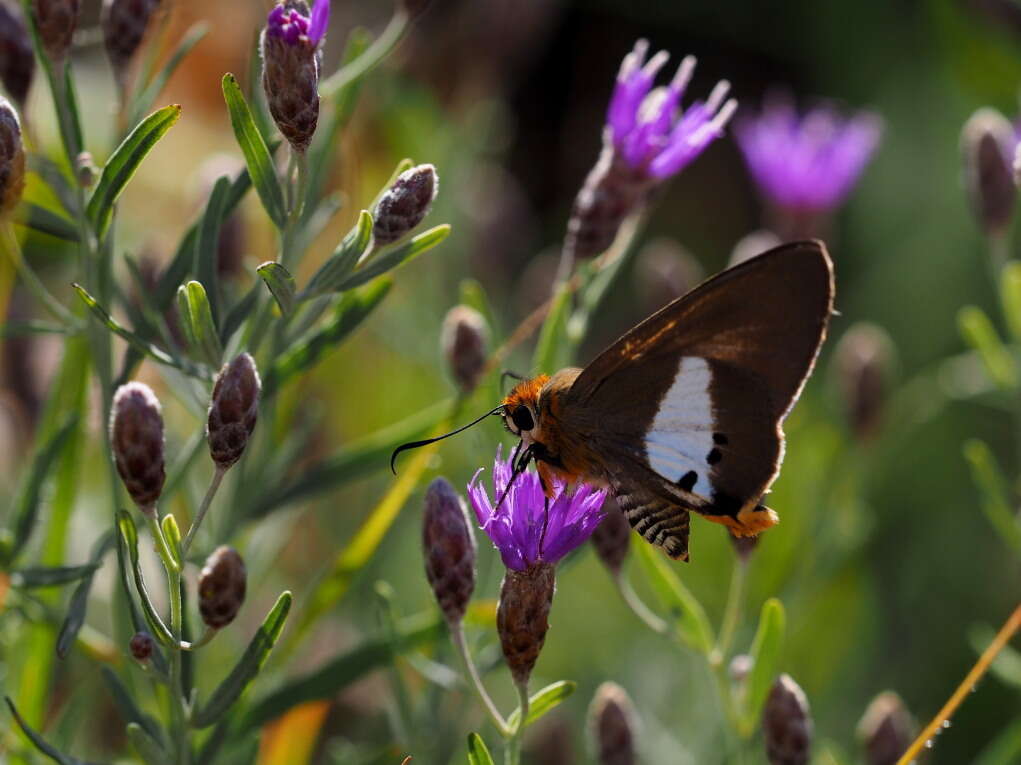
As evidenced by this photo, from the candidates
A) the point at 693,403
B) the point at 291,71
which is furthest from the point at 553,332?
the point at 291,71

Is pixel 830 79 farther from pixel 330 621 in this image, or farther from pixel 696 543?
pixel 330 621

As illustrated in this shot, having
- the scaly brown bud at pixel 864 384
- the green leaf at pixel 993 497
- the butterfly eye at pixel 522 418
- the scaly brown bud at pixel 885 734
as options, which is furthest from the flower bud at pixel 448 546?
the scaly brown bud at pixel 864 384

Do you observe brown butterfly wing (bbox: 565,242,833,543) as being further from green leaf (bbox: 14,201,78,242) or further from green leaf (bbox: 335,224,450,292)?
green leaf (bbox: 14,201,78,242)

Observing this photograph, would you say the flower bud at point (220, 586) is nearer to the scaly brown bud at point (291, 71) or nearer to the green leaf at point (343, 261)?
the green leaf at point (343, 261)

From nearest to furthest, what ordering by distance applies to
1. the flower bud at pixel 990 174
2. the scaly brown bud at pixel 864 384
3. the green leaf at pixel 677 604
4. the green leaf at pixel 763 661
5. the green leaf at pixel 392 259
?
1. the green leaf at pixel 392 259
2. the green leaf at pixel 763 661
3. the green leaf at pixel 677 604
4. the flower bud at pixel 990 174
5. the scaly brown bud at pixel 864 384

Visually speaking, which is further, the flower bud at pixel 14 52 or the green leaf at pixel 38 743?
the flower bud at pixel 14 52

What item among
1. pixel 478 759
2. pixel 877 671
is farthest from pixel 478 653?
pixel 877 671
